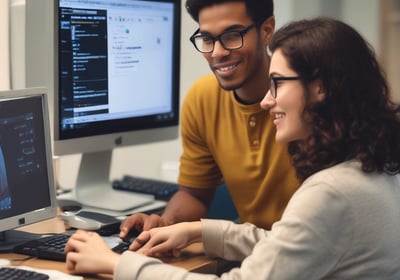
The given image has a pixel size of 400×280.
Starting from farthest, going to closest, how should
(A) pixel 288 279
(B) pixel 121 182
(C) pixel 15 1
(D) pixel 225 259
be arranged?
(B) pixel 121 182, (C) pixel 15 1, (D) pixel 225 259, (A) pixel 288 279

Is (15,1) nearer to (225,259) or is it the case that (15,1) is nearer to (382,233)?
(225,259)

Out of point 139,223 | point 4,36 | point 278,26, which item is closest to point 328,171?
point 139,223

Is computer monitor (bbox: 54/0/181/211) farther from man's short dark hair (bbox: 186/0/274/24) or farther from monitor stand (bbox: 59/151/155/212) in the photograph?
man's short dark hair (bbox: 186/0/274/24)

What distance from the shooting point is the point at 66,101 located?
2.07 meters

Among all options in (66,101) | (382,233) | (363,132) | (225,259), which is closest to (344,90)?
(363,132)

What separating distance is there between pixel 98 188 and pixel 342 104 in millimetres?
1085

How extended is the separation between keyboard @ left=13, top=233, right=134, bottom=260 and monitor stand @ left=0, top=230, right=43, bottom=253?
0.03 metres

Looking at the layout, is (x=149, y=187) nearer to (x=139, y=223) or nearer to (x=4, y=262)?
(x=139, y=223)

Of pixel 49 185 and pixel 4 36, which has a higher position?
pixel 4 36

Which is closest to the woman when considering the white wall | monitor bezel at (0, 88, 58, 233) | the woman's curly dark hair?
the woman's curly dark hair

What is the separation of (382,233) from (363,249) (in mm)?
49

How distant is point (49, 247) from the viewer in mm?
1734

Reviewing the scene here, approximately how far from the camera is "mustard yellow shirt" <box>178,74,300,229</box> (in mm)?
2055

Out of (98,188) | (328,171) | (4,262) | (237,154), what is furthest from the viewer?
(98,188)
